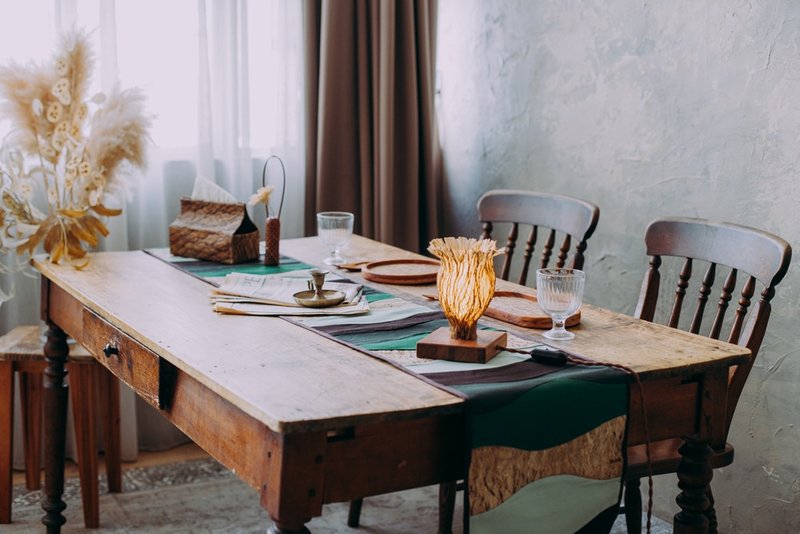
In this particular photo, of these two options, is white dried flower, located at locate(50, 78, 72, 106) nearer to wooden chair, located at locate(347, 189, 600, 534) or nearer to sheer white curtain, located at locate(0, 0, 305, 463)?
sheer white curtain, located at locate(0, 0, 305, 463)

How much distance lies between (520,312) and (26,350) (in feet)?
4.87

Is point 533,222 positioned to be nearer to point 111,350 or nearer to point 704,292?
point 704,292

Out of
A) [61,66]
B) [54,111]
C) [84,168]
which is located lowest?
[84,168]

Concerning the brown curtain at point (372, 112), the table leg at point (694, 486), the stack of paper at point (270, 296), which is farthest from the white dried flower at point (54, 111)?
the table leg at point (694, 486)

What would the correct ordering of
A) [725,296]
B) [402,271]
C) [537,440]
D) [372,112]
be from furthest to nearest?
[372,112] → [402,271] → [725,296] → [537,440]

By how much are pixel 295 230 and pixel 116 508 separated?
1.14m

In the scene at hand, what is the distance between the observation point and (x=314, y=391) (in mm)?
1406

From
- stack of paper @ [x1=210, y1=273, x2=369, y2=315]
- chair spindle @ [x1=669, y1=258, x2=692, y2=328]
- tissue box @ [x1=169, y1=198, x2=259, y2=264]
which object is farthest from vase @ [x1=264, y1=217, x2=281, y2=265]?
chair spindle @ [x1=669, y1=258, x2=692, y2=328]

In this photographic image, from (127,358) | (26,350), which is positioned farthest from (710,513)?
(26,350)

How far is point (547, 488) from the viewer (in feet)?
4.86

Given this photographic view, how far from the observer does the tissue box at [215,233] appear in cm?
242

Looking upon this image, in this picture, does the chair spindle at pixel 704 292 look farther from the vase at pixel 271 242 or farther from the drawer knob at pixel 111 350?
the drawer knob at pixel 111 350

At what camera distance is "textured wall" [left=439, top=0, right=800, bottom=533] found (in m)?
2.36

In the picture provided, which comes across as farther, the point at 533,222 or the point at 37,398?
the point at 37,398
